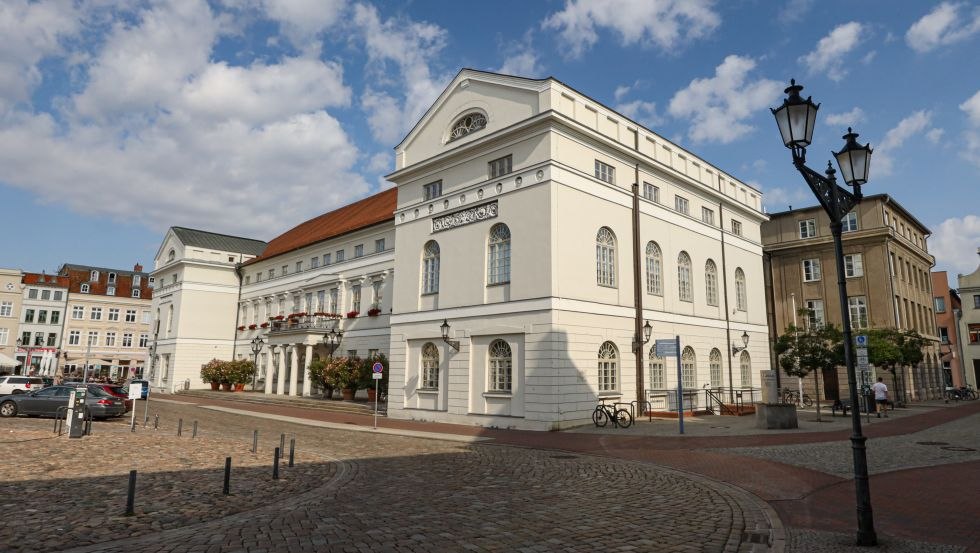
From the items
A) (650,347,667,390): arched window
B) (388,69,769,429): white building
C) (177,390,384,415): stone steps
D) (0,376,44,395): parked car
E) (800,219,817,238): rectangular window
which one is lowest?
(177,390,384,415): stone steps

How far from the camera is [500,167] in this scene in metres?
24.5

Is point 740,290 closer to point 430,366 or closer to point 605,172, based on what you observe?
point 605,172

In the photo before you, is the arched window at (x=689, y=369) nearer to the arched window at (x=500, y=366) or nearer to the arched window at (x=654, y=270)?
the arched window at (x=654, y=270)

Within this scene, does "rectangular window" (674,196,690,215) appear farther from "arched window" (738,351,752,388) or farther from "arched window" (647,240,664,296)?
"arched window" (738,351,752,388)

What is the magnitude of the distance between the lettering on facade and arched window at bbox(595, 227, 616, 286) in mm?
4427

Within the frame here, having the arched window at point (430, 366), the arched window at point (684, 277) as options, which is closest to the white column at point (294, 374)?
the arched window at point (430, 366)

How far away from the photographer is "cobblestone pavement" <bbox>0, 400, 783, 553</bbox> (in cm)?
711

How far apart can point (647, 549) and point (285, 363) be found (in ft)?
126

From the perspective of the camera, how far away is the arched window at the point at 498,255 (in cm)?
2366

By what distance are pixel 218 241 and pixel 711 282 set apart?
4238cm

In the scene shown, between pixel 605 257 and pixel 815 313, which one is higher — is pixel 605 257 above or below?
above

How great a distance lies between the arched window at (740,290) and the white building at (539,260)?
2.99 m

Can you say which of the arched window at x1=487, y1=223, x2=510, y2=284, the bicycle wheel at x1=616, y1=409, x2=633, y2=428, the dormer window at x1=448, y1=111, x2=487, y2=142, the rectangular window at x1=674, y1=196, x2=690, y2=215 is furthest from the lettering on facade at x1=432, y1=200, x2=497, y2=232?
the rectangular window at x1=674, y1=196, x2=690, y2=215

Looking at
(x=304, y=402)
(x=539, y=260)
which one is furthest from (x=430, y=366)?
(x=304, y=402)
